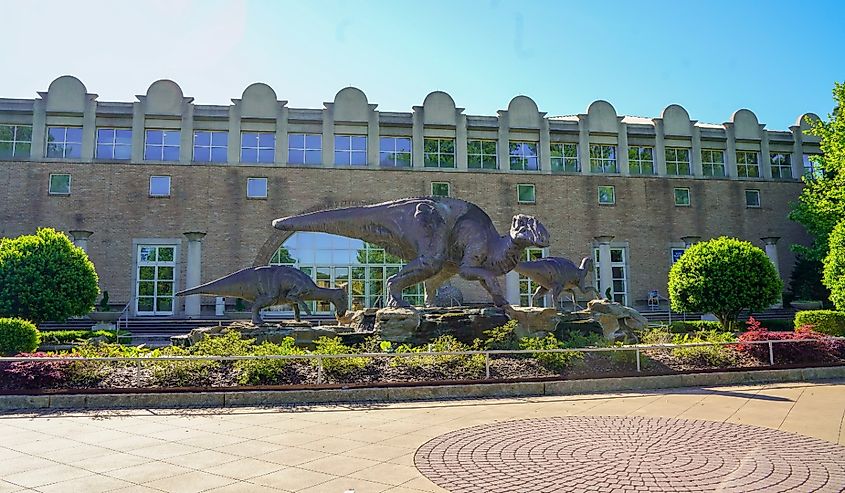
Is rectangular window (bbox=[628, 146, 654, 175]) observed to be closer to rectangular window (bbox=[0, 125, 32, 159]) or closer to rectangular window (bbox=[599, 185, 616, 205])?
rectangular window (bbox=[599, 185, 616, 205])

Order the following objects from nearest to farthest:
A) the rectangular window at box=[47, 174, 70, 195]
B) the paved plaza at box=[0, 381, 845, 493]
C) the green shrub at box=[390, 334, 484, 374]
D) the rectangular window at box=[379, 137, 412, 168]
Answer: the paved plaza at box=[0, 381, 845, 493] → the green shrub at box=[390, 334, 484, 374] → the rectangular window at box=[47, 174, 70, 195] → the rectangular window at box=[379, 137, 412, 168]

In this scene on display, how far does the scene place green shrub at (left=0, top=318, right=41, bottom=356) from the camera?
500 inches

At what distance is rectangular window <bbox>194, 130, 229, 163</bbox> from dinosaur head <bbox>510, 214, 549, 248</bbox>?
20.5 metres

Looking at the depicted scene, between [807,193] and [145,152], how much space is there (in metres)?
31.5

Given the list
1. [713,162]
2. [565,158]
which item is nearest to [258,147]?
[565,158]

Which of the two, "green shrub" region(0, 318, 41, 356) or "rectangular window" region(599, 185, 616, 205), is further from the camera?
"rectangular window" region(599, 185, 616, 205)

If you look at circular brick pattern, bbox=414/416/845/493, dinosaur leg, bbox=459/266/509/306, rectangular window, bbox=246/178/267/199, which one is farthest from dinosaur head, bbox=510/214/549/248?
rectangular window, bbox=246/178/267/199

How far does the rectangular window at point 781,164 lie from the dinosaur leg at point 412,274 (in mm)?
29204

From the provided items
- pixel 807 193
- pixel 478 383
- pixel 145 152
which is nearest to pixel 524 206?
pixel 807 193

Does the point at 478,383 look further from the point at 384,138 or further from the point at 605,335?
the point at 384,138

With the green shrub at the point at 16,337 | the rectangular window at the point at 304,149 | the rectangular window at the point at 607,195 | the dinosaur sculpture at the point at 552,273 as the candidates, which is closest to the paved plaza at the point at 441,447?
the green shrub at the point at 16,337

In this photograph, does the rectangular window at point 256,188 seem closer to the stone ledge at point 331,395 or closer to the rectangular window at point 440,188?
the rectangular window at point 440,188

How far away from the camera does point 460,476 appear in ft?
15.9

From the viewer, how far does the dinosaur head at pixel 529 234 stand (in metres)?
12.2
